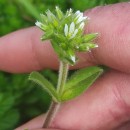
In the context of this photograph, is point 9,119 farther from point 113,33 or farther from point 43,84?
point 113,33

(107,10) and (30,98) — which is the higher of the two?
(107,10)

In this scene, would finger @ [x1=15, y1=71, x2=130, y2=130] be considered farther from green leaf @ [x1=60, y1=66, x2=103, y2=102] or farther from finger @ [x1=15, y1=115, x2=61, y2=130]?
green leaf @ [x1=60, y1=66, x2=103, y2=102]

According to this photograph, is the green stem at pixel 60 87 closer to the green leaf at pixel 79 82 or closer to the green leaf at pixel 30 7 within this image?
the green leaf at pixel 79 82

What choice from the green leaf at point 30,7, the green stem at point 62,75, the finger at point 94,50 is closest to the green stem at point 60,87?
the green stem at point 62,75

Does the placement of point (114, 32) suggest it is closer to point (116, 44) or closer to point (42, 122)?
point (116, 44)

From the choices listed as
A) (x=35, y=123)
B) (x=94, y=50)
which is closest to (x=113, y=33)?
(x=94, y=50)

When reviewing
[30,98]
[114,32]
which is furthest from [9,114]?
[114,32]
